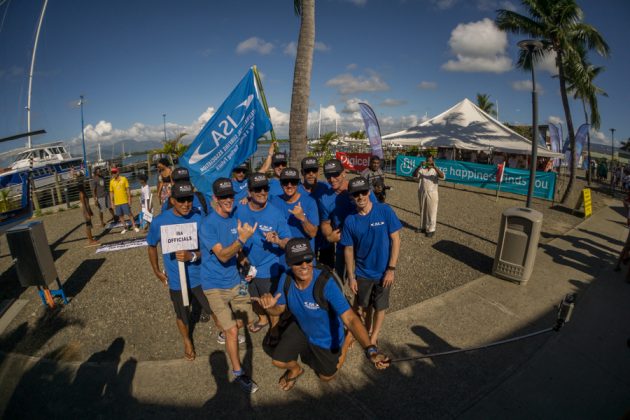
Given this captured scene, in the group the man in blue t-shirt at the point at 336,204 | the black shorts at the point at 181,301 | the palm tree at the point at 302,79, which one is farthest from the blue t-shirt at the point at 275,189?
the palm tree at the point at 302,79

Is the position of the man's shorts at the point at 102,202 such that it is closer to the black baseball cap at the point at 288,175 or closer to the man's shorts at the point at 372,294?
the black baseball cap at the point at 288,175

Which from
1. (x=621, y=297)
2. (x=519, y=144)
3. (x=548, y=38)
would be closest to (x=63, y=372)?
(x=621, y=297)

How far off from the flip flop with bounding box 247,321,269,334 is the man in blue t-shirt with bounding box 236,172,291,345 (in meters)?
0.74

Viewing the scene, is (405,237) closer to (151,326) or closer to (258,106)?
(258,106)

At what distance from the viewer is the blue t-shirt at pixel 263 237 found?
3.47 metres

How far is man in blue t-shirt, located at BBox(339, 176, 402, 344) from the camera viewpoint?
11.3 ft

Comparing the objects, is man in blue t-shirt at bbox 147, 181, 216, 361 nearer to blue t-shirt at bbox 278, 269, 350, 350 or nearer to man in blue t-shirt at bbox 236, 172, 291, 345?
man in blue t-shirt at bbox 236, 172, 291, 345

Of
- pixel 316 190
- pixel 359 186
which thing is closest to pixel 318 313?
pixel 359 186

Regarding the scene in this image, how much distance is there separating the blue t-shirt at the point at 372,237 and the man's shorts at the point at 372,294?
0.07 m

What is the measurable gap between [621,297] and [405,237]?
405 centimetres

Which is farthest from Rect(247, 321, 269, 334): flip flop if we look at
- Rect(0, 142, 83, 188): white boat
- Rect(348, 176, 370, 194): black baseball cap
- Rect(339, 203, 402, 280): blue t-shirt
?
Rect(0, 142, 83, 188): white boat

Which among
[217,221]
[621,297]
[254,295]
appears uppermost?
[217,221]

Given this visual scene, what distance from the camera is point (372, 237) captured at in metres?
3.47

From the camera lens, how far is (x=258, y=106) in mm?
6090
